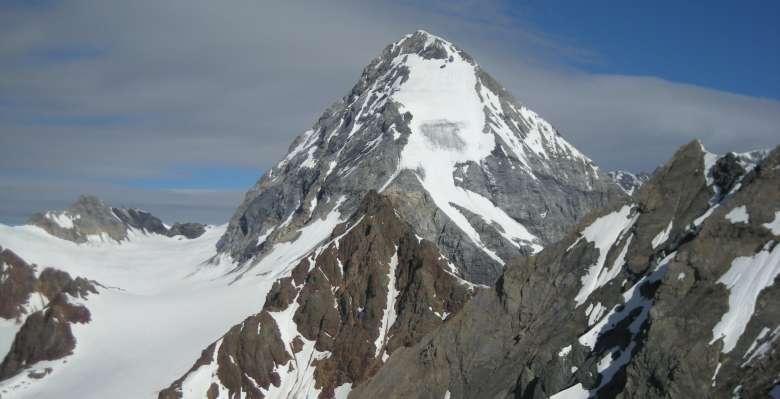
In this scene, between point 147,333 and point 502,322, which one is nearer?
point 502,322

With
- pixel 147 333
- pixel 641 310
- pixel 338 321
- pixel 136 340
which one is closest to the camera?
pixel 641 310

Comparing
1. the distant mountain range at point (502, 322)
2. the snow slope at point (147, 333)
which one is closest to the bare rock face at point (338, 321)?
the distant mountain range at point (502, 322)

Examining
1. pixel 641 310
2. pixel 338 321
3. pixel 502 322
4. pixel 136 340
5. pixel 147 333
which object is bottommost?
pixel 641 310

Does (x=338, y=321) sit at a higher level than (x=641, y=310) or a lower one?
higher

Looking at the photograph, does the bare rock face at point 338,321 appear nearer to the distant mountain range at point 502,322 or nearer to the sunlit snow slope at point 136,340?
the distant mountain range at point 502,322

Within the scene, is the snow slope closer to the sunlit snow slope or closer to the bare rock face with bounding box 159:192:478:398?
the sunlit snow slope

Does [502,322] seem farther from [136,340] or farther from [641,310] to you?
[136,340]

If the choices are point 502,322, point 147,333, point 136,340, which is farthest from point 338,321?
point 147,333

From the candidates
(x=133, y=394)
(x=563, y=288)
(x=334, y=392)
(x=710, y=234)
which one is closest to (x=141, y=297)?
(x=133, y=394)
